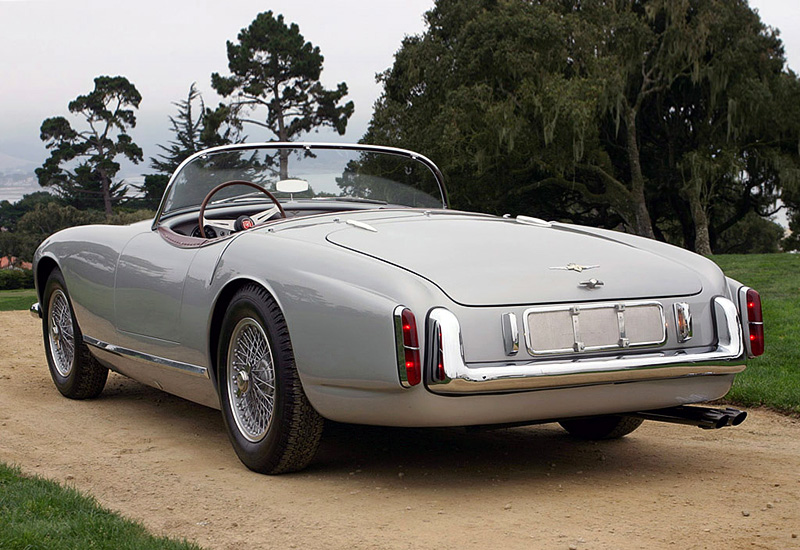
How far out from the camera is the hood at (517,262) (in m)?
3.45

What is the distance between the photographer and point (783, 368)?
664cm

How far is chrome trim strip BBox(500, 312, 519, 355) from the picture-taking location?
3.32 meters

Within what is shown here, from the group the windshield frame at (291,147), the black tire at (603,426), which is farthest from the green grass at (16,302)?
the black tire at (603,426)

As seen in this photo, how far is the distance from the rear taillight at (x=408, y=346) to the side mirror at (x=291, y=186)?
7.03ft

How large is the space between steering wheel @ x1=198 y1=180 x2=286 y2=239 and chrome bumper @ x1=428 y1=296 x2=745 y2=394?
6.40 feet

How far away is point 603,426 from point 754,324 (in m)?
1.04

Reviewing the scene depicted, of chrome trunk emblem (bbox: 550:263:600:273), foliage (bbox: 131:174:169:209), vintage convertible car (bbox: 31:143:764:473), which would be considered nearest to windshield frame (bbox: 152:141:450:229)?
vintage convertible car (bbox: 31:143:764:473)

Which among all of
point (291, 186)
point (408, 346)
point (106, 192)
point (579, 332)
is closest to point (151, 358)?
point (291, 186)

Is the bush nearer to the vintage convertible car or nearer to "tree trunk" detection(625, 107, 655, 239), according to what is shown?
"tree trunk" detection(625, 107, 655, 239)

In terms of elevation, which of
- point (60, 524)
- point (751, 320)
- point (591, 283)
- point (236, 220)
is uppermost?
point (236, 220)

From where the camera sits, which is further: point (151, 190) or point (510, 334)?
point (151, 190)

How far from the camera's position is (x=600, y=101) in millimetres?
27828

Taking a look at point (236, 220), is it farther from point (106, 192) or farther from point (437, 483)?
point (106, 192)

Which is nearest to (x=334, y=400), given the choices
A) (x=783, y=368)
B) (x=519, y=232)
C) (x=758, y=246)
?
(x=519, y=232)
